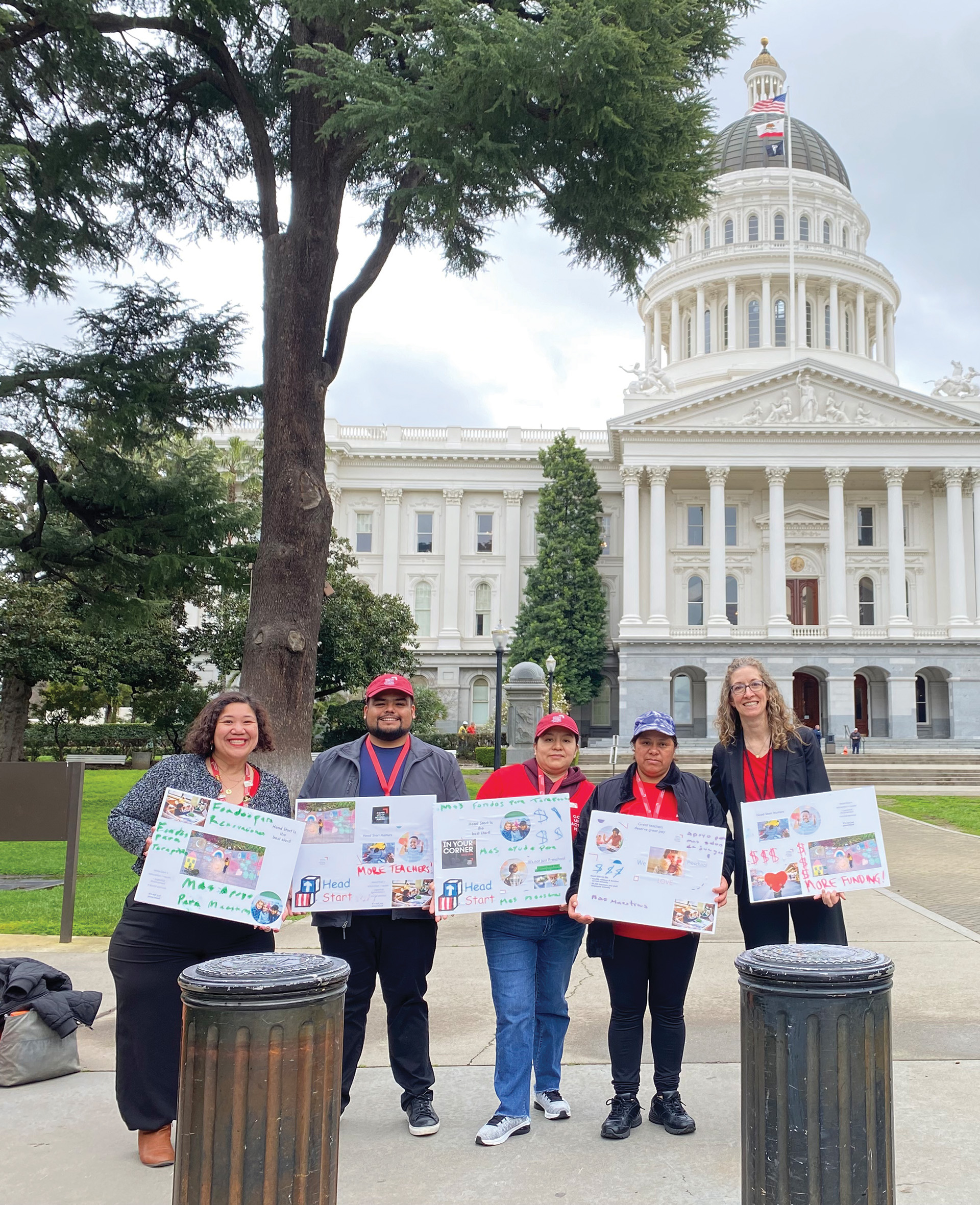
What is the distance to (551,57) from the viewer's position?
431 inches

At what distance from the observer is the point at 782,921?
543 centimetres

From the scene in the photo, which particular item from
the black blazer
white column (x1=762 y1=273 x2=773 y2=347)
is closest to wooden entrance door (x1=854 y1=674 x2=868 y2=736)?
white column (x1=762 y1=273 x2=773 y2=347)

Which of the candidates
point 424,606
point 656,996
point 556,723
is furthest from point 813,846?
point 424,606

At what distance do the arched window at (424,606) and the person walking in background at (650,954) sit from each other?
175ft

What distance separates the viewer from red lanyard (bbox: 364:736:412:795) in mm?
5434

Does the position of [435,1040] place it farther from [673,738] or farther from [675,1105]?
[673,738]

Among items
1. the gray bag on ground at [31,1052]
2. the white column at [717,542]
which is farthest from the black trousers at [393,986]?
the white column at [717,542]

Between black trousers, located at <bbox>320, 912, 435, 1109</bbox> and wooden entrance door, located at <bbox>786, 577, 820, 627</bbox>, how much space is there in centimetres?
5108

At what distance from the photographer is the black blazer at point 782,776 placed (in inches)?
217

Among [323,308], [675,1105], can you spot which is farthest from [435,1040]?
[323,308]

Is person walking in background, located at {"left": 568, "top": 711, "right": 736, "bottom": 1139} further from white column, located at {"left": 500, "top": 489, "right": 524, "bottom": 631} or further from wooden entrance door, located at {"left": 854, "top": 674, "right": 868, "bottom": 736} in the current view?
white column, located at {"left": 500, "top": 489, "right": 524, "bottom": 631}

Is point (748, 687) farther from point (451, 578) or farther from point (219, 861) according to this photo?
point (451, 578)

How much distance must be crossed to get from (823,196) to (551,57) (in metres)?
64.1

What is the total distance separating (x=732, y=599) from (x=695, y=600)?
1.97m
